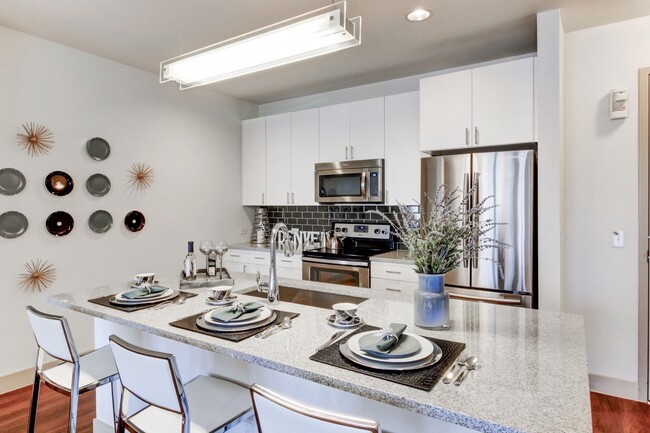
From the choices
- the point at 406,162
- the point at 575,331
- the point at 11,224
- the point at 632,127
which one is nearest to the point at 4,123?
the point at 11,224

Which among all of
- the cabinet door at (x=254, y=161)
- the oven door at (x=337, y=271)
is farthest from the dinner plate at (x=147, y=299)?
the cabinet door at (x=254, y=161)

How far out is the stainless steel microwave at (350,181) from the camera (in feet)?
12.0

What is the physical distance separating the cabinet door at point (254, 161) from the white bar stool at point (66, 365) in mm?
2770

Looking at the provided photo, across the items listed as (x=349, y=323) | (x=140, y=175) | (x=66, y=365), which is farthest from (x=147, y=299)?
(x=140, y=175)

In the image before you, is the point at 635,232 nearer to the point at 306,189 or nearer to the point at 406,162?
the point at 406,162

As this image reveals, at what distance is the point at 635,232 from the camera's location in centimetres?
274

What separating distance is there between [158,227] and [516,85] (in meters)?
3.32

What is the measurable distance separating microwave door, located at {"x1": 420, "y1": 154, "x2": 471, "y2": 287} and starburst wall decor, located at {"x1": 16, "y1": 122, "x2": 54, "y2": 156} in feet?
9.53

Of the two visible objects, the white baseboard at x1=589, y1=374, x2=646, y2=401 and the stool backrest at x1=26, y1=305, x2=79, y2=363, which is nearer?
the stool backrest at x1=26, y1=305, x2=79, y2=363

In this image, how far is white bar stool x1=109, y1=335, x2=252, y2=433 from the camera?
1.25 metres

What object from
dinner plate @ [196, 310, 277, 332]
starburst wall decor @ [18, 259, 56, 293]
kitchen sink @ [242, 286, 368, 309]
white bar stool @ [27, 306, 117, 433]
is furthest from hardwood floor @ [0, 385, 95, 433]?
dinner plate @ [196, 310, 277, 332]

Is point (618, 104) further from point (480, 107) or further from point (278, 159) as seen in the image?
point (278, 159)

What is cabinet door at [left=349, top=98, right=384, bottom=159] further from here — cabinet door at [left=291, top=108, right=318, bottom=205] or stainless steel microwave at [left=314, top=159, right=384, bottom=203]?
cabinet door at [left=291, top=108, right=318, bottom=205]

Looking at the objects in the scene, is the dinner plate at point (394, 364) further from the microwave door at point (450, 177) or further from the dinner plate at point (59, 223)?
the dinner plate at point (59, 223)
